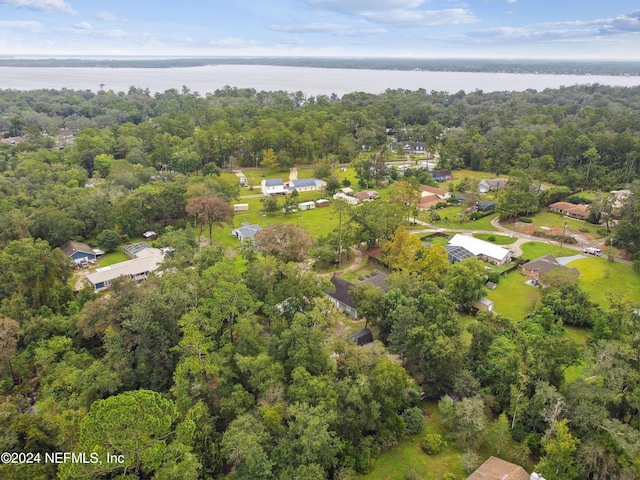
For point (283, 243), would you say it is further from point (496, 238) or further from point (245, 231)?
point (496, 238)

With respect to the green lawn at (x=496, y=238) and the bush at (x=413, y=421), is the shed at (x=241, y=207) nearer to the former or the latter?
the green lawn at (x=496, y=238)

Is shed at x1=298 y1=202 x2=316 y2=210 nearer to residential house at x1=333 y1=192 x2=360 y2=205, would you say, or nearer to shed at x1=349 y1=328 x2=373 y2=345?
residential house at x1=333 y1=192 x2=360 y2=205

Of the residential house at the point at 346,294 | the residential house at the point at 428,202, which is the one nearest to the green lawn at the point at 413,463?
the residential house at the point at 346,294

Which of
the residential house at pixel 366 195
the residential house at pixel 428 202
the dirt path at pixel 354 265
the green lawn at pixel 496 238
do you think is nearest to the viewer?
the dirt path at pixel 354 265

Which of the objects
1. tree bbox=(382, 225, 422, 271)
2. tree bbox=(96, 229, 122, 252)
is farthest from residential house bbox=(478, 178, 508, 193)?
tree bbox=(96, 229, 122, 252)

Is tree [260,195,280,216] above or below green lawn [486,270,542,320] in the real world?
above
